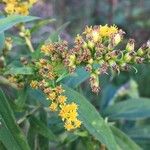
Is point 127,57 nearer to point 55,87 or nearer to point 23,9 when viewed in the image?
point 55,87

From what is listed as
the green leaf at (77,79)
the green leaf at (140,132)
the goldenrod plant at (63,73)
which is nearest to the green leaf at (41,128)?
the goldenrod plant at (63,73)

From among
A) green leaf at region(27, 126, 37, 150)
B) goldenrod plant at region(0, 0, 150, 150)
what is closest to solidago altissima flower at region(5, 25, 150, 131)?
goldenrod plant at region(0, 0, 150, 150)

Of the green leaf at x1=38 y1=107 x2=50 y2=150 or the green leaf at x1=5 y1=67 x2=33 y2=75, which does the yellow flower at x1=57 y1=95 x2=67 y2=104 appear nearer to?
the green leaf at x1=5 y1=67 x2=33 y2=75

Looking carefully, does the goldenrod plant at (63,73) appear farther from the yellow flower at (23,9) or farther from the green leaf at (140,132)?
the green leaf at (140,132)

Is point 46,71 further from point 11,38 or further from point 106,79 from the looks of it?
point 106,79

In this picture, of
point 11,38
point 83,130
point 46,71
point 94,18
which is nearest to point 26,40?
point 11,38
